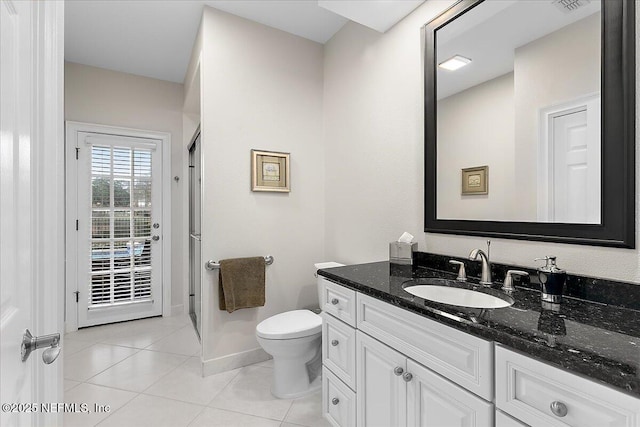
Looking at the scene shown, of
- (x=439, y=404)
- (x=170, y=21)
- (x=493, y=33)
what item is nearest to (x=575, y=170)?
(x=493, y=33)

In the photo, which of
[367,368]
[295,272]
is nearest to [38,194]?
[367,368]

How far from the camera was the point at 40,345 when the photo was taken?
0.69 m

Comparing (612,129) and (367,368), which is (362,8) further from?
(367,368)

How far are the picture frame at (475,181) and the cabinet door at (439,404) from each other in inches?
34.0

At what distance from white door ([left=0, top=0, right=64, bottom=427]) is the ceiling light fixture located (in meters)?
1.61

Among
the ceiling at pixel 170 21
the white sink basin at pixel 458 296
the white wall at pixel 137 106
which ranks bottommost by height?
the white sink basin at pixel 458 296

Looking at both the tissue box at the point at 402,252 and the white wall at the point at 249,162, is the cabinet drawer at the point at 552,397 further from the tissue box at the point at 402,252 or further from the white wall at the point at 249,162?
the white wall at the point at 249,162

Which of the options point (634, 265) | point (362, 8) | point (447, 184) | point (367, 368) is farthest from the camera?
point (362, 8)

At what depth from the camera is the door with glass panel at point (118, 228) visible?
A: 3.12 meters

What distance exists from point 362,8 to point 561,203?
145 cm

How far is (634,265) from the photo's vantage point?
3.21 ft

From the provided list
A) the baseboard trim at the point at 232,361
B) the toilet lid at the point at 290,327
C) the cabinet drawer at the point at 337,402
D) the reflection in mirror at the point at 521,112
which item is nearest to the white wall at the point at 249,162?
the baseboard trim at the point at 232,361

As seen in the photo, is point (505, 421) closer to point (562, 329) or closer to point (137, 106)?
point (562, 329)

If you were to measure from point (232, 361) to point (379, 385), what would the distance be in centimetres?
145
